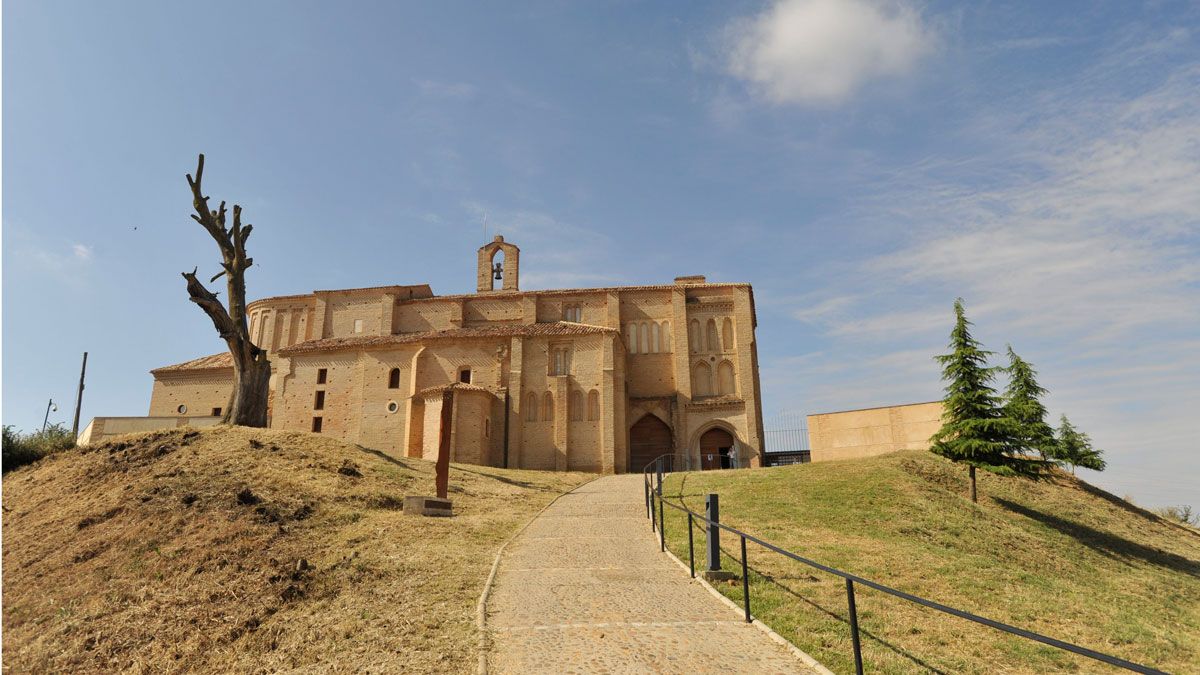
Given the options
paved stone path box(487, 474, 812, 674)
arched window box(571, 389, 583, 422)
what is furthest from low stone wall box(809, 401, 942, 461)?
paved stone path box(487, 474, 812, 674)

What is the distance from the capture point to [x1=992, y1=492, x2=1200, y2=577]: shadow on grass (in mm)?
20484

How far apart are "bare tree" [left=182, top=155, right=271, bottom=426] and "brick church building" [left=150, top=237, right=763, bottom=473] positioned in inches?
331

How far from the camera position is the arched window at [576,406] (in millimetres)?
36750

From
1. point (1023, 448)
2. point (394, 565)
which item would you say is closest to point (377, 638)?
point (394, 565)

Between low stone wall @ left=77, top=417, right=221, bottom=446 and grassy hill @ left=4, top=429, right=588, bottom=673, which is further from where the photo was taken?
low stone wall @ left=77, top=417, right=221, bottom=446

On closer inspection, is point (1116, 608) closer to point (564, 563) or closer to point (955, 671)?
point (955, 671)

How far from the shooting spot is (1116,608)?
13648mm

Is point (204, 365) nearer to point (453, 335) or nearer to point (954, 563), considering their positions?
point (453, 335)

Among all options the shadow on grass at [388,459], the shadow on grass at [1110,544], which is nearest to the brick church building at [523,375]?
the shadow on grass at [388,459]

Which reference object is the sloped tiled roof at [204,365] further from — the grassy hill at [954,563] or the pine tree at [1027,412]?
the pine tree at [1027,412]

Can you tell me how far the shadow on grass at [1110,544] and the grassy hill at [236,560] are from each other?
55.4 ft

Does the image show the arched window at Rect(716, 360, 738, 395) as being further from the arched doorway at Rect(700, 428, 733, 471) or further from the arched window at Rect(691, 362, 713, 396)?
the arched doorway at Rect(700, 428, 733, 471)

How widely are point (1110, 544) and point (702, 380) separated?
22858mm

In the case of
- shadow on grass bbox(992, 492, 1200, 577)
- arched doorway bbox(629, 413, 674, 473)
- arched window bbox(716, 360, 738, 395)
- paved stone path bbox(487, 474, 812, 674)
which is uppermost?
arched window bbox(716, 360, 738, 395)
